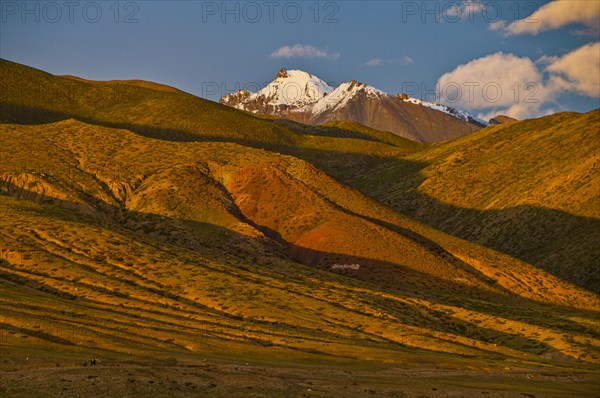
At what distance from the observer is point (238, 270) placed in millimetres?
112062

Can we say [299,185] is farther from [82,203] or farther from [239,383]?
[239,383]

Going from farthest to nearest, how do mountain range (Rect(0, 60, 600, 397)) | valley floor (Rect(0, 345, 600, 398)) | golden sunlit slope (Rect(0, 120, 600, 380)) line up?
golden sunlit slope (Rect(0, 120, 600, 380))
mountain range (Rect(0, 60, 600, 397))
valley floor (Rect(0, 345, 600, 398))

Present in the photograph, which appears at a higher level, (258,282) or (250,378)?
(258,282)

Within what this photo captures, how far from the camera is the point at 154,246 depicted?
116 metres

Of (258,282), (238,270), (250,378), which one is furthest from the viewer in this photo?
(238,270)

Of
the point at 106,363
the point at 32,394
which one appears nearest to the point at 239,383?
the point at 106,363

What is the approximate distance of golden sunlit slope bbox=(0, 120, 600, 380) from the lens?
76.8m

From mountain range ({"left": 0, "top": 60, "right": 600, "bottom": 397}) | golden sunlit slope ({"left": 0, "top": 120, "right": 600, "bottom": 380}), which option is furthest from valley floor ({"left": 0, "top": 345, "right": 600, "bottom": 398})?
golden sunlit slope ({"left": 0, "top": 120, "right": 600, "bottom": 380})

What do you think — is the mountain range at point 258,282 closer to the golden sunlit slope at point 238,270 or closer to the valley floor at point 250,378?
the valley floor at point 250,378

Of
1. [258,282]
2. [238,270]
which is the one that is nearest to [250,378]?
[258,282]

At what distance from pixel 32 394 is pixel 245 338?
34.7 metres

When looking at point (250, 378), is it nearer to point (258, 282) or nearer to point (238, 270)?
point (258, 282)

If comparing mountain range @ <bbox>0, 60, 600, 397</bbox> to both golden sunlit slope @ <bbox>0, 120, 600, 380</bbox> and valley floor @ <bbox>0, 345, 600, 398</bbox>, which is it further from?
golden sunlit slope @ <bbox>0, 120, 600, 380</bbox>

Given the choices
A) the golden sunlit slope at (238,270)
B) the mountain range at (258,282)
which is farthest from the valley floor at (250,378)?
the golden sunlit slope at (238,270)
